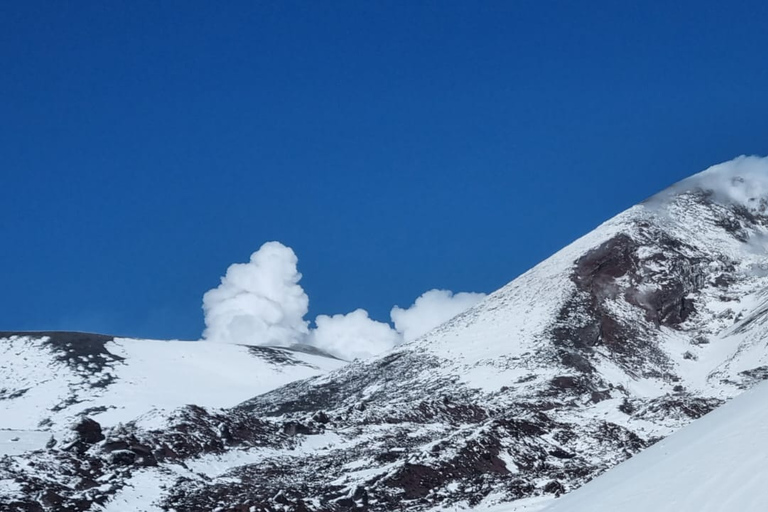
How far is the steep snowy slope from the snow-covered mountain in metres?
9.73

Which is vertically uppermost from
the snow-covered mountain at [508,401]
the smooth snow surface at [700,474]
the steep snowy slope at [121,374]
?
the steep snowy slope at [121,374]

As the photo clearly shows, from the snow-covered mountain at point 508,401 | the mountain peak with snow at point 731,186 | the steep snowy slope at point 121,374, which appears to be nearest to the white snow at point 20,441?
the snow-covered mountain at point 508,401

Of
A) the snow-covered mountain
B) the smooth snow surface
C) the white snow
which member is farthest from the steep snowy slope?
the smooth snow surface

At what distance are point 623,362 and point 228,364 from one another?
1772 inches

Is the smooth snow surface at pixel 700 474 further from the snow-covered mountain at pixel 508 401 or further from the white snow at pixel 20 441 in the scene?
the white snow at pixel 20 441

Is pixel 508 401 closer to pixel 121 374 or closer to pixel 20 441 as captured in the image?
pixel 20 441

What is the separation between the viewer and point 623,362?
6675 cm

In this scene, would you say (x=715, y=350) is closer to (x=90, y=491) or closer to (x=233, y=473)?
(x=233, y=473)

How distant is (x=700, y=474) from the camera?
12000 millimetres

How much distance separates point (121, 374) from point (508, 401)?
144 ft

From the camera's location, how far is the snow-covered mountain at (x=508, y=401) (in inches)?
1180

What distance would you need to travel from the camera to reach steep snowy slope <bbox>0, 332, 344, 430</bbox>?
234 feet

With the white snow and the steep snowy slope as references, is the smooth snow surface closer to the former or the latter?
the white snow

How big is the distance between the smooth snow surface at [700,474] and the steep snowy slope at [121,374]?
52.9 m
